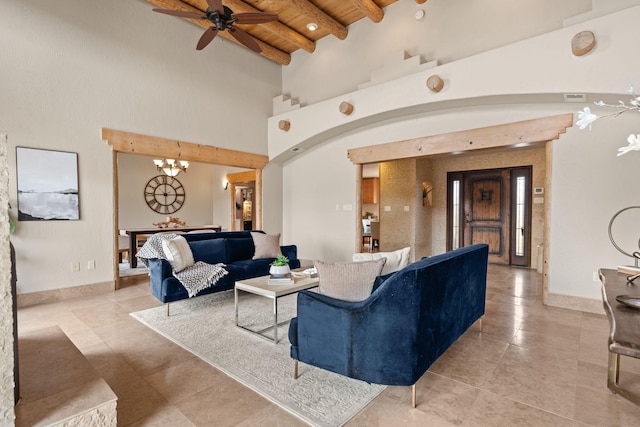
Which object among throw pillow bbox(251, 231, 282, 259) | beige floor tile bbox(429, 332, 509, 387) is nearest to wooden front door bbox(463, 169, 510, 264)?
beige floor tile bbox(429, 332, 509, 387)

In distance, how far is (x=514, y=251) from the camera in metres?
6.55

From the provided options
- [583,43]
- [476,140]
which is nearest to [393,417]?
[476,140]

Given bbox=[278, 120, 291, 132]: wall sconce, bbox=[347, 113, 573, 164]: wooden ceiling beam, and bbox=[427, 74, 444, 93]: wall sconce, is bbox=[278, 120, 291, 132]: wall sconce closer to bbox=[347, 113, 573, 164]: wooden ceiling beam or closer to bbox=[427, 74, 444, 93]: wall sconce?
bbox=[347, 113, 573, 164]: wooden ceiling beam

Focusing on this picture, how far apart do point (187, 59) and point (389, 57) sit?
3396mm

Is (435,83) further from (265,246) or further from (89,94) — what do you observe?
(89,94)

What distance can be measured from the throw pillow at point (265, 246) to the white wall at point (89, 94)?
2091 mm

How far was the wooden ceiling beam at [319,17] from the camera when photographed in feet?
16.2

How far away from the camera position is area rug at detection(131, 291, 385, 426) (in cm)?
186

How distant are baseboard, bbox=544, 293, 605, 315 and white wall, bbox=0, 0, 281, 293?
5725mm

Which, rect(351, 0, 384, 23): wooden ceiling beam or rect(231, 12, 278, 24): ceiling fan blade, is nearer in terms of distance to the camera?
rect(231, 12, 278, 24): ceiling fan blade

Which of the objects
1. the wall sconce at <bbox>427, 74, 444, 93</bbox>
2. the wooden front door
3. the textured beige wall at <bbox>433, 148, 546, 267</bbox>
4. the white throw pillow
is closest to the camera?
the white throw pillow

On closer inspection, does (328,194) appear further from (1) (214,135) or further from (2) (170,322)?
(2) (170,322)

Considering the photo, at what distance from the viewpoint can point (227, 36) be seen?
18.7 ft

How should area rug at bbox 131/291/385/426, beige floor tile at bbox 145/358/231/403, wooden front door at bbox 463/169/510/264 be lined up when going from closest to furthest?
1. area rug at bbox 131/291/385/426
2. beige floor tile at bbox 145/358/231/403
3. wooden front door at bbox 463/169/510/264
